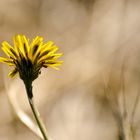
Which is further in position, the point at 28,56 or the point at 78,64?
the point at 78,64

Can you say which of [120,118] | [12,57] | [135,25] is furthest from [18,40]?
[135,25]

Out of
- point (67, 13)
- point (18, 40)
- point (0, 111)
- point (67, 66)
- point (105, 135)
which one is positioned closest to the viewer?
point (18, 40)

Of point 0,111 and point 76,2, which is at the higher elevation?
point 76,2

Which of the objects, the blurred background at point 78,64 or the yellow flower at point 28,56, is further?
the blurred background at point 78,64

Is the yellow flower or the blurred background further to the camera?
the blurred background

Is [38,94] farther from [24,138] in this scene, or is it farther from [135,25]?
[135,25]

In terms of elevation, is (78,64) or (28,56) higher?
(28,56)

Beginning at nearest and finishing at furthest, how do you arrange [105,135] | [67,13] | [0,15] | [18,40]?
[18,40] → [105,135] → [0,15] → [67,13]

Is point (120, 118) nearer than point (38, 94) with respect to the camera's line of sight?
Yes
